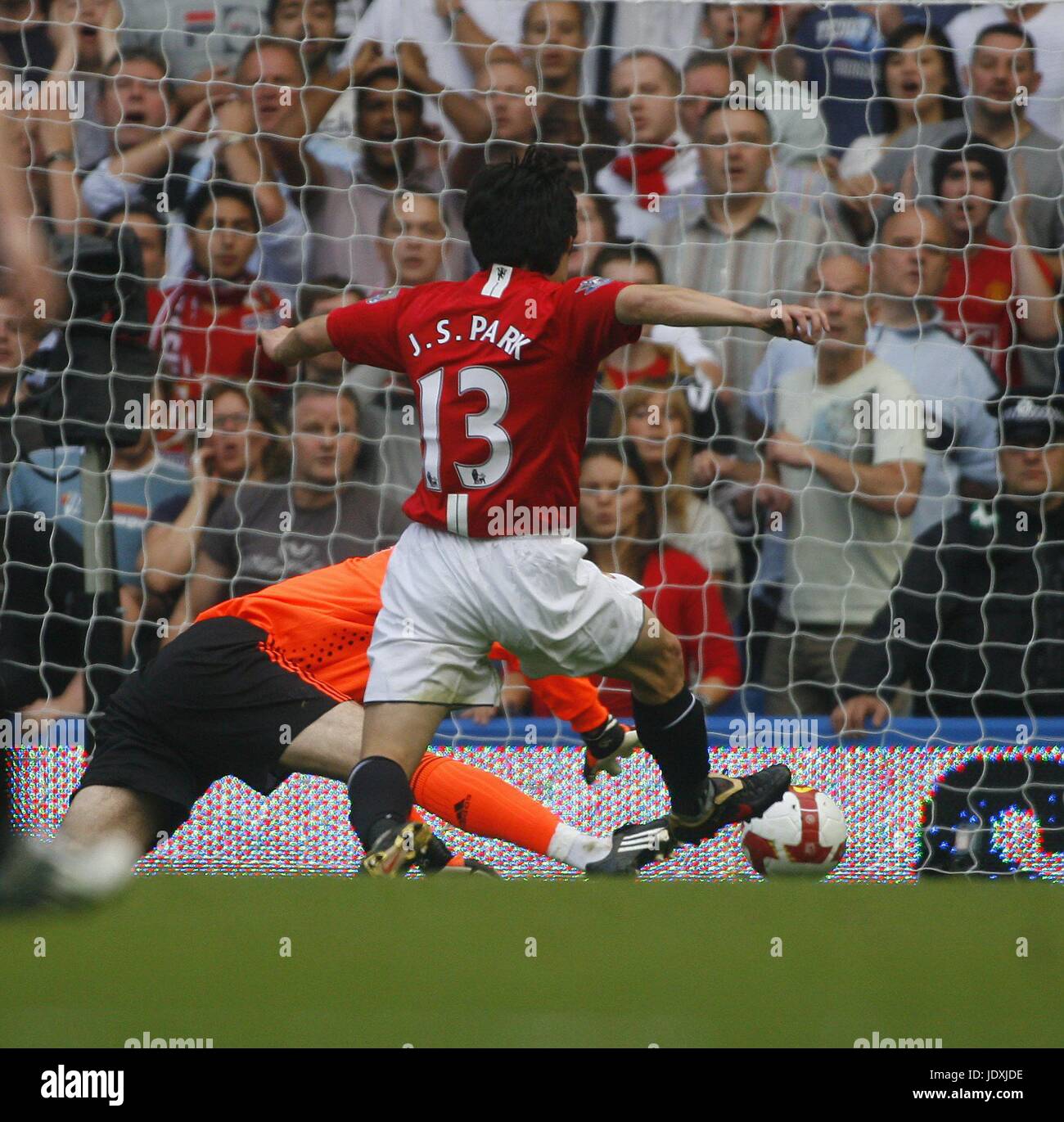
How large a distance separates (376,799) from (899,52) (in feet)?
8.80

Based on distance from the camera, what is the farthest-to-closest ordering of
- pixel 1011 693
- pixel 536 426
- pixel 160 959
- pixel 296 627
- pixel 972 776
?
pixel 1011 693, pixel 972 776, pixel 296 627, pixel 536 426, pixel 160 959

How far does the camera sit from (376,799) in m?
2.60

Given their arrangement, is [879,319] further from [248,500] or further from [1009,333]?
[248,500]

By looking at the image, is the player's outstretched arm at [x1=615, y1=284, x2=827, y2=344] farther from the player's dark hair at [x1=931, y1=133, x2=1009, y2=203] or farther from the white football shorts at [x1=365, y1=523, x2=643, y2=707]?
the player's dark hair at [x1=931, y1=133, x2=1009, y2=203]

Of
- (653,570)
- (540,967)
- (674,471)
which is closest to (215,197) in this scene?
(674,471)

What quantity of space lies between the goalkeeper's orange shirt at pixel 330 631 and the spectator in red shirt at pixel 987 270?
1636 millimetres

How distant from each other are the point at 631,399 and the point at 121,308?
1298 millimetres

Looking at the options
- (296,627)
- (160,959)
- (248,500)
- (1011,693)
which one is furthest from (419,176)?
(160,959)

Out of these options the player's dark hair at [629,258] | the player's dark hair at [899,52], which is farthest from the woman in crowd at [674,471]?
the player's dark hair at [899,52]

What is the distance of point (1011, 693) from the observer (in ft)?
13.1

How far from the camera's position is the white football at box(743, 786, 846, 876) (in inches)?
126

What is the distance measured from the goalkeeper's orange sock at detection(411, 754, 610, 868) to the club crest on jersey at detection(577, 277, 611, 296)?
100cm

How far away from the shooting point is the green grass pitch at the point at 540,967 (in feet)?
5.82

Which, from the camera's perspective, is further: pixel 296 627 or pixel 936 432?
pixel 936 432
